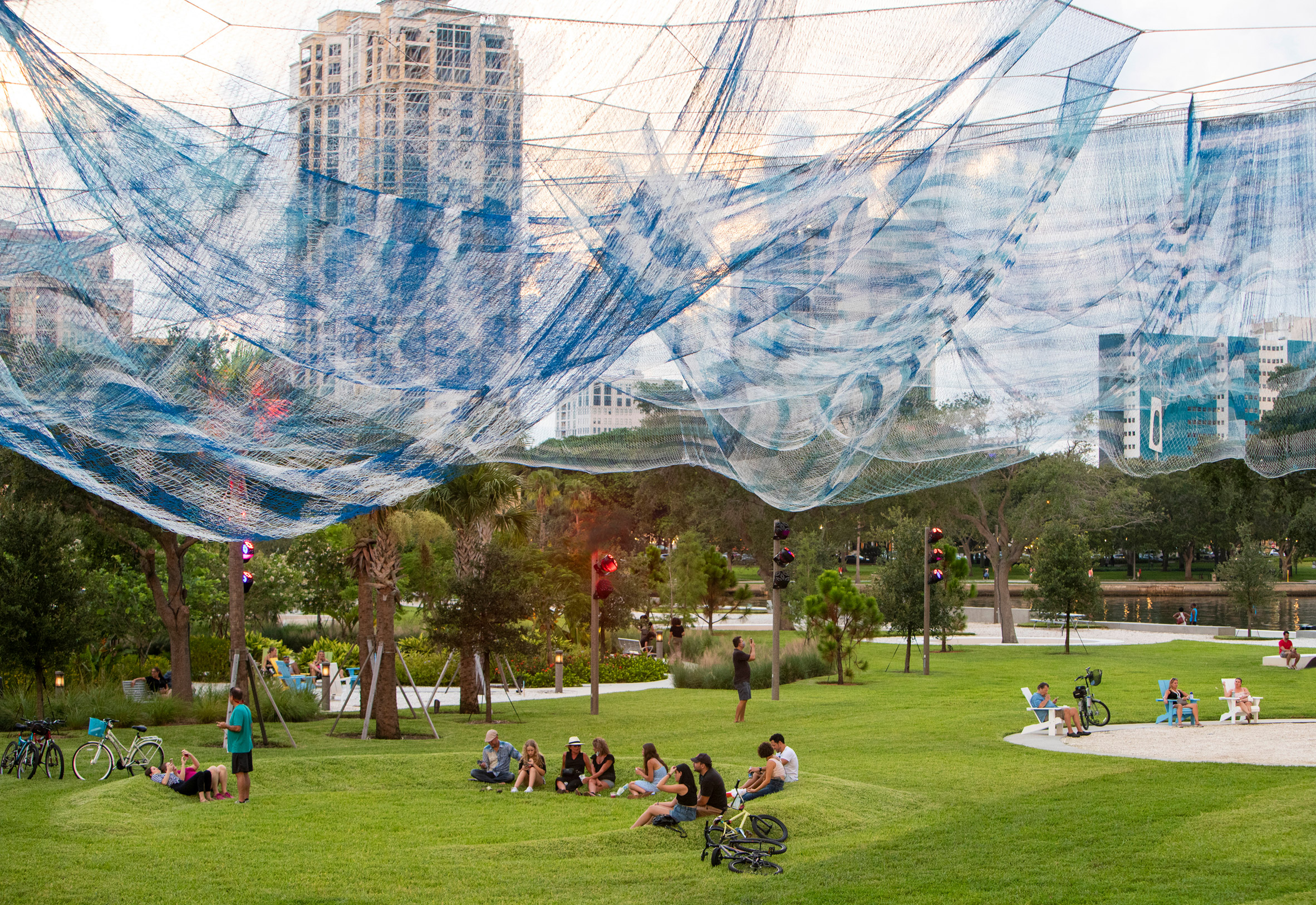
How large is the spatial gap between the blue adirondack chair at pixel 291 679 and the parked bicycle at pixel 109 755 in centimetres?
992

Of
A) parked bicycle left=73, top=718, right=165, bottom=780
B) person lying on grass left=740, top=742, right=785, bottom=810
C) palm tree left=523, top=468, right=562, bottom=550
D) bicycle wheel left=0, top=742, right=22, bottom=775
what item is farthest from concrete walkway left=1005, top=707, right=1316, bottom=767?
palm tree left=523, top=468, right=562, bottom=550

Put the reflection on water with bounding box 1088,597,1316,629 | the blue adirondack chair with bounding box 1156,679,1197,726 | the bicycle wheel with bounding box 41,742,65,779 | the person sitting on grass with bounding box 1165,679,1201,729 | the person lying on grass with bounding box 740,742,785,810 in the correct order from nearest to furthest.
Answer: the person lying on grass with bounding box 740,742,785,810 → the bicycle wheel with bounding box 41,742,65,779 → the person sitting on grass with bounding box 1165,679,1201,729 → the blue adirondack chair with bounding box 1156,679,1197,726 → the reflection on water with bounding box 1088,597,1316,629

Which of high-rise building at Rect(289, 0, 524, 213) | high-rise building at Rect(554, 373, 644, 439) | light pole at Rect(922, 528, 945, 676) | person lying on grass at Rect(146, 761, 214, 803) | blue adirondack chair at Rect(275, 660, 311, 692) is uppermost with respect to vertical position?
high-rise building at Rect(289, 0, 524, 213)

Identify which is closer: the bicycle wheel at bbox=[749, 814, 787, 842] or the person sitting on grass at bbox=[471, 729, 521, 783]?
the bicycle wheel at bbox=[749, 814, 787, 842]

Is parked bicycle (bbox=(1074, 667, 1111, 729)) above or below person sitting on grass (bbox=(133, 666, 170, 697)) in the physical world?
above

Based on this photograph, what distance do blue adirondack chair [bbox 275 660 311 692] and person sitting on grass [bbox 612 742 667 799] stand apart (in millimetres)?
14387

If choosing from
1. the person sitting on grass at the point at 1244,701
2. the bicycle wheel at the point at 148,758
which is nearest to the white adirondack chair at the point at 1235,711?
the person sitting on grass at the point at 1244,701

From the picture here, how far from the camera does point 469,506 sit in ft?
75.9

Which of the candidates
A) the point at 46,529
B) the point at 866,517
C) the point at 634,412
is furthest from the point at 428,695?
the point at 866,517

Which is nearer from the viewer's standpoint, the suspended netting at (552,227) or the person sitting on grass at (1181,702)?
the suspended netting at (552,227)

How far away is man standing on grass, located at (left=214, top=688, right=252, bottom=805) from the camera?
13.0 m

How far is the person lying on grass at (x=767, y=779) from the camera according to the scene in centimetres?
1308

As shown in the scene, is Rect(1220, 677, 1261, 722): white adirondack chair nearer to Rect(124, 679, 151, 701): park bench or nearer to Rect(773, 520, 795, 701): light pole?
Rect(773, 520, 795, 701): light pole

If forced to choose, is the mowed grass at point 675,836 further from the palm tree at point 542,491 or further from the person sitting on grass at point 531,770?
the palm tree at point 542,491
